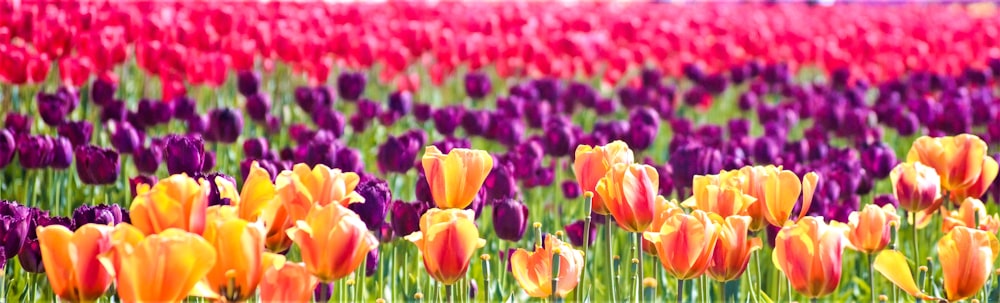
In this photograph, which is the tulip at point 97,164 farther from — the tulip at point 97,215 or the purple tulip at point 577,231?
the purple tulip at point 577,231

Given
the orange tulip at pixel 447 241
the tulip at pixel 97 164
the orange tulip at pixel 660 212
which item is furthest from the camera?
A: the tulip at pixel 97 164

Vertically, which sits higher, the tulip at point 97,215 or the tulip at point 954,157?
the tulip at point 954,157

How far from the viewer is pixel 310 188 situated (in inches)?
85.0

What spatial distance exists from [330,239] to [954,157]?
1636 millimetres

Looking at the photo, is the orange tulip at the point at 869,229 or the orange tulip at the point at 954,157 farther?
the orange tulip at the point at 954,157

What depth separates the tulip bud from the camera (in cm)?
422

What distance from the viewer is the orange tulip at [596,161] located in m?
2.49

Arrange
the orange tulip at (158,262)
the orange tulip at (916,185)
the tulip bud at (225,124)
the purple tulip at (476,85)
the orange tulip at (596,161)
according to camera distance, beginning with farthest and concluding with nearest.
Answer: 1. the purple tulip at (476,85)
2. the tulip bud at (225,124)
3. the orange tulip at (916,185)
4. the orange tulip at (596,161)
5. the orange tulip at (158,262)

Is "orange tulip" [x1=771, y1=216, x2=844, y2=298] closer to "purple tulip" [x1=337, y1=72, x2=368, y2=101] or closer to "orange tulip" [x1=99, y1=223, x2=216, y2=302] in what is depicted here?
"orange tulip" [x1=99, y1=223, x2=216, y2=302]

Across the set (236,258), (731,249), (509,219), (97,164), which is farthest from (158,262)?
(97,164)

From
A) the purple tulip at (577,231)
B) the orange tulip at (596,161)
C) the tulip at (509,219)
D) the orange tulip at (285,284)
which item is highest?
the orange tulip at (596,161)

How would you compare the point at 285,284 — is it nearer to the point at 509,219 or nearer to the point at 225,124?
the point at 509,219

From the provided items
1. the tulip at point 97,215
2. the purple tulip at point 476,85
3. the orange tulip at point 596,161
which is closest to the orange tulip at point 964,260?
the orange tulip at point 596,161

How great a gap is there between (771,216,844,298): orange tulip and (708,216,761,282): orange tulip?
0.24 feet
